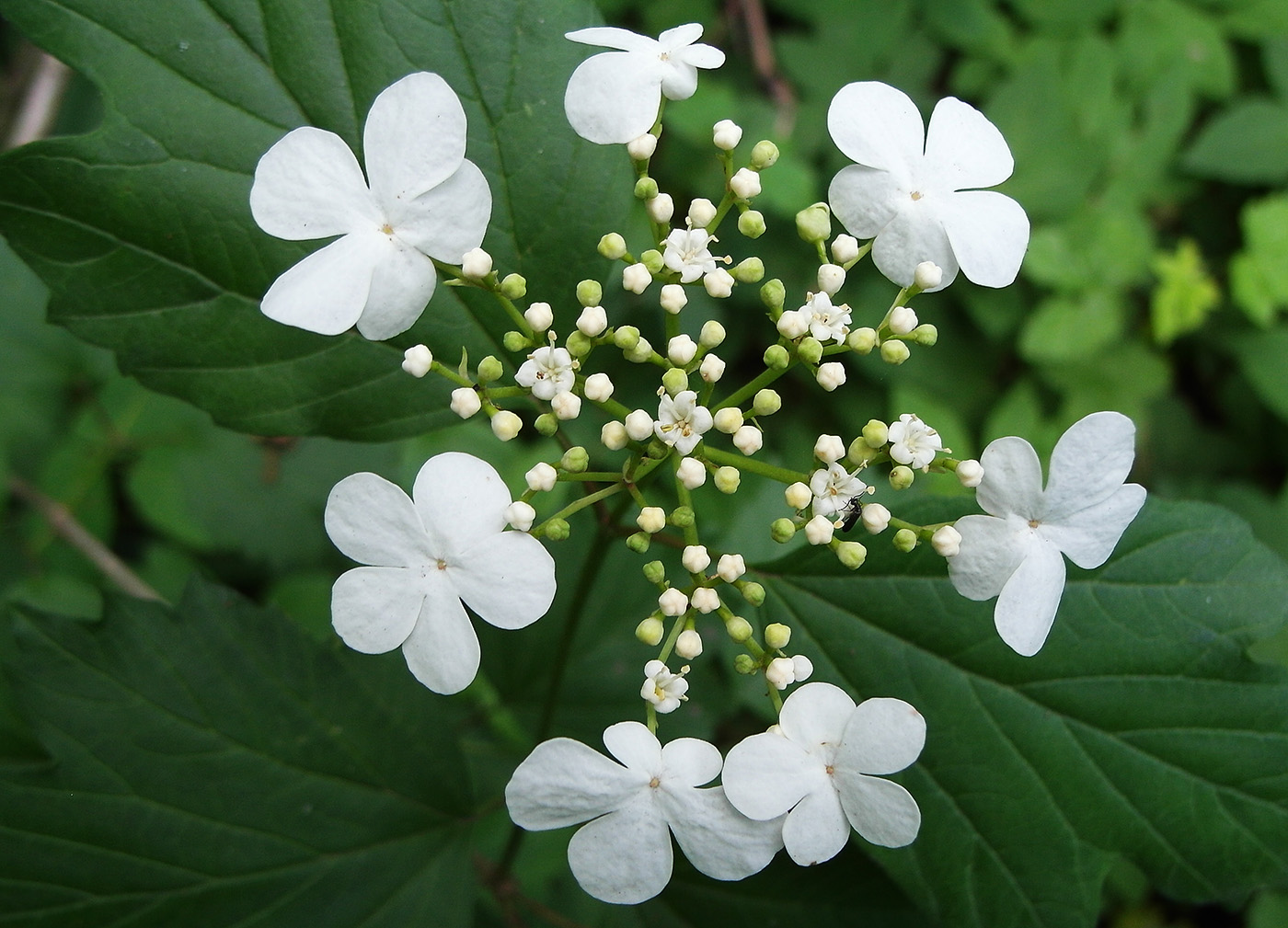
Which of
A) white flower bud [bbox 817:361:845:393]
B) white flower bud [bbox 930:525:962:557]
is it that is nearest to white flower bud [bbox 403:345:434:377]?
white flower bud [bbox 817:361:845:393]

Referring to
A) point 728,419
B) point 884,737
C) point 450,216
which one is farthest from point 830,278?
point 884,737

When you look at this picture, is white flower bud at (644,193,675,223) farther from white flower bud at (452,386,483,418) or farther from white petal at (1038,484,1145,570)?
white petal at (1038,484,1145,570)

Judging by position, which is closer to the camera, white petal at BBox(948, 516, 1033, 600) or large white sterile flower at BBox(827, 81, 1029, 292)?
white petal at BBox(948, 516, 1033, 600)

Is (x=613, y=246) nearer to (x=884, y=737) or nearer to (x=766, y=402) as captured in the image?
(x=766, y=402)

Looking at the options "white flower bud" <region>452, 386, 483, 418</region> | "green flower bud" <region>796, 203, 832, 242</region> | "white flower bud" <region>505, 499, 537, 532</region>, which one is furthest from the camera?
"green flower bud" <region>796, 203, 832, 242</region>

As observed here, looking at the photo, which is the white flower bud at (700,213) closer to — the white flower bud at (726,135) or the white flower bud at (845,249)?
the white flower bud at (726,135)

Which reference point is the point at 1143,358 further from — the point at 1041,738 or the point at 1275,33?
the point at 1041,738
